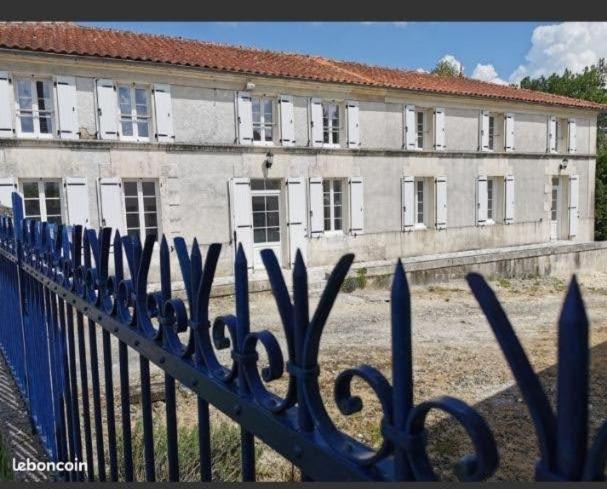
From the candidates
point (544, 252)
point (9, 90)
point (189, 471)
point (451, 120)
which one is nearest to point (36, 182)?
point (9, 90)

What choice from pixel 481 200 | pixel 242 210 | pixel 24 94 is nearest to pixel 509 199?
pixel 481 200

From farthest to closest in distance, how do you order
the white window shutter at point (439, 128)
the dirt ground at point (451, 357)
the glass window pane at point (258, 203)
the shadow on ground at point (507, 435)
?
the white window shutter at point (439, 128) → the glass window pane at point (258, 203) → the dirt ground at point (451, 357) → the shadow on ground at point (507, 435)

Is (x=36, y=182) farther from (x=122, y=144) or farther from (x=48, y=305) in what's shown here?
(x=48, y=305)

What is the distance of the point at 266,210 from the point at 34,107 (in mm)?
5742

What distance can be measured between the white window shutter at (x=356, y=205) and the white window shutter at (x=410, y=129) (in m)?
2.21

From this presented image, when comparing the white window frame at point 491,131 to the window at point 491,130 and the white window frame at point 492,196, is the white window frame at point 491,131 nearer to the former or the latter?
the window at point 491,130

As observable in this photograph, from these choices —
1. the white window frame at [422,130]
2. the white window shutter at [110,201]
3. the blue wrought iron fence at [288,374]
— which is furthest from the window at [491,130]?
the blue wrought iron fence at [288,374]

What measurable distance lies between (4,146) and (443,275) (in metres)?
11.1

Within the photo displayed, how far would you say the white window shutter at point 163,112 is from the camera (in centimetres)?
1130

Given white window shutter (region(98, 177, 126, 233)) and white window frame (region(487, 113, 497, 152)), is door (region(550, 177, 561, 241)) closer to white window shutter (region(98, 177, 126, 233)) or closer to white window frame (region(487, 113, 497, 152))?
white window frame (region(487, 113, 497, 152))

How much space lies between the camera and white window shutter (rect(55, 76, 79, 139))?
10.2m

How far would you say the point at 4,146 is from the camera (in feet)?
32.2

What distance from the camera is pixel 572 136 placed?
62.8 feet

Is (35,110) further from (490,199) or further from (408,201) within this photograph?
(490,199)
